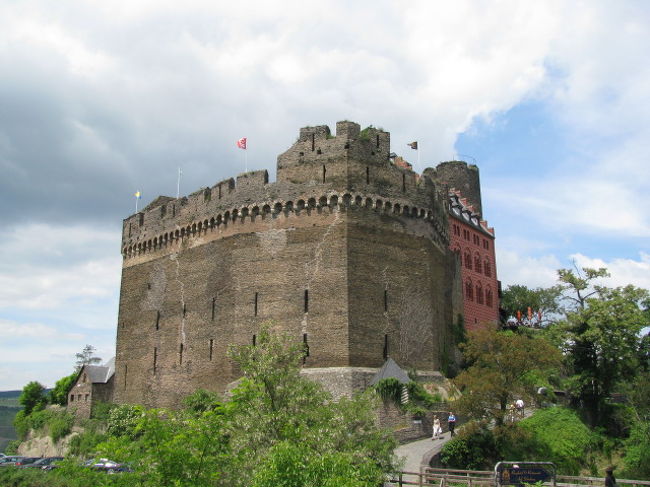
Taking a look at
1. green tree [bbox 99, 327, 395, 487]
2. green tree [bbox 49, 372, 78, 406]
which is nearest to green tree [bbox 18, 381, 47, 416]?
green tree [bbox 49, 372, 78, 406]

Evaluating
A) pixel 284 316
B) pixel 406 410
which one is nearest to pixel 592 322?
pixel 406 410

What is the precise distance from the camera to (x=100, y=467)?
30719mm

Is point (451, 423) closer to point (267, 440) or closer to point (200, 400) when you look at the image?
point (267, 440)

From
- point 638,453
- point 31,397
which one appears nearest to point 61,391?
point 31,397

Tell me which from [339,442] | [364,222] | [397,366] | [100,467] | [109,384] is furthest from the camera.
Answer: [109,384]

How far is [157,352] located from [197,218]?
31.1 ft

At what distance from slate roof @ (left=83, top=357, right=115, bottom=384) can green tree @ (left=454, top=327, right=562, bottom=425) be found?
1091 inches

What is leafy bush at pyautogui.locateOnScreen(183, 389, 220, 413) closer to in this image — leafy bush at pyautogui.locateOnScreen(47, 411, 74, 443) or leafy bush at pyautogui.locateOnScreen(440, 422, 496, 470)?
leafy bush at pyautogui.locateOnScreen(440, 422, 496, 470)

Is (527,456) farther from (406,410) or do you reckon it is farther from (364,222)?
(364,222)

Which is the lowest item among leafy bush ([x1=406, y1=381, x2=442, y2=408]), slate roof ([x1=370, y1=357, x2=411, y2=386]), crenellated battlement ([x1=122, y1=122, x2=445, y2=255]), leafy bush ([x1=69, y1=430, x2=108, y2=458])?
leafy bush ([x1=69, y1=430, x2=108, y2=458])

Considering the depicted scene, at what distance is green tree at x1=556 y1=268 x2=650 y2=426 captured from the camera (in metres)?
39.3

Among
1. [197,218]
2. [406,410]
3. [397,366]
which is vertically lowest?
[406,410]

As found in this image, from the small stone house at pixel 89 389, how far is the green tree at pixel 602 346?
31673mm

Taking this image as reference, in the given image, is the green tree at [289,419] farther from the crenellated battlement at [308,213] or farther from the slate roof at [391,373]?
the crenellated battlement at [308,213]
